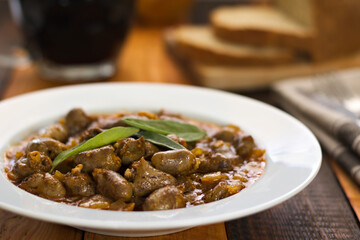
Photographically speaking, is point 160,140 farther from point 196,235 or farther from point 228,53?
point 228,53

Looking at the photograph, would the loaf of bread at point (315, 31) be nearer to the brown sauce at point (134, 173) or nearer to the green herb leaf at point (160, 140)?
the brown sauce at point (134, 173)

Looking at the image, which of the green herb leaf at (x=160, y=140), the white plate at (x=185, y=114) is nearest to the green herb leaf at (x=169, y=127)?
the green herb leaf at (x=160, y=140)

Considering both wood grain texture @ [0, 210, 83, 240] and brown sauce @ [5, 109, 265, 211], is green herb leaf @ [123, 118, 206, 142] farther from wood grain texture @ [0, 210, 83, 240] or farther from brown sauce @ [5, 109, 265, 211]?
wood grain texture @ [0, 210, 83, 240]

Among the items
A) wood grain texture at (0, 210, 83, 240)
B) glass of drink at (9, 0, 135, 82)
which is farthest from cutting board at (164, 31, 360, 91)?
wood grain texture at (0, 210, 83, 240)

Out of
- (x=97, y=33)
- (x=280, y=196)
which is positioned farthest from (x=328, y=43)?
(x=280, y=196)

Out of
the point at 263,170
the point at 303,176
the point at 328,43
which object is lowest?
the point at 328,43

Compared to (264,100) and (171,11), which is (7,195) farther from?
(171,11)
